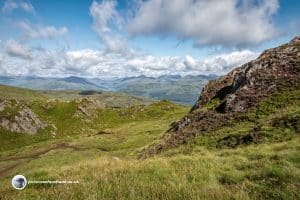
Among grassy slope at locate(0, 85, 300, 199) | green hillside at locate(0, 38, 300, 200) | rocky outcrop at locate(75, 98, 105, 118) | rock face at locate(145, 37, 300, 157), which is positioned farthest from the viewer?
rocky outcrop at locate(75, 98, 105, 118)

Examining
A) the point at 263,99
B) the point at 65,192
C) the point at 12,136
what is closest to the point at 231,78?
the point at 263,99

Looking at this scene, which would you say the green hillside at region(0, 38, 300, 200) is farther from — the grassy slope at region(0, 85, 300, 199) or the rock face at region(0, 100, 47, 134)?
the rock face at region(0, 100, 47, 134)

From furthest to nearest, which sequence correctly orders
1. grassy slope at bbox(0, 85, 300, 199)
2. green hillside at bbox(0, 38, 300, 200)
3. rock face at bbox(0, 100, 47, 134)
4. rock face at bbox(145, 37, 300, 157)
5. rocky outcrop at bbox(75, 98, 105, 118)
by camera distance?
rocky outcrop at bbox(75, 98, 105, 118), rock face at bbox(0, 100, 47, 134), rock face at bbox(145, 37, 300, 157), green hillside at bbox(0, 38, 300, 200), grassy slope at bbox(0, 85, 300, 199)

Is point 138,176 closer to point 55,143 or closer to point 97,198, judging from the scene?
point 97,198

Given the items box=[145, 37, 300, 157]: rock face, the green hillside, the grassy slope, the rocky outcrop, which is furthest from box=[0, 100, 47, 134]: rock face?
the grassy slope

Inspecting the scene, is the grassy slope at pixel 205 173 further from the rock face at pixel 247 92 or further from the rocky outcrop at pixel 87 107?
the rocky outcrop at pixel 87 107

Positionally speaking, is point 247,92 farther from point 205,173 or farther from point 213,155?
point 205,173

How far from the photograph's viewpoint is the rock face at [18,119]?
8525 centimetres

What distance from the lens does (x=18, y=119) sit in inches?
3433

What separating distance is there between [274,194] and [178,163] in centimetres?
643

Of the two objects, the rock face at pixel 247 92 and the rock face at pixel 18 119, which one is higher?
the rock face at pixel 247 92

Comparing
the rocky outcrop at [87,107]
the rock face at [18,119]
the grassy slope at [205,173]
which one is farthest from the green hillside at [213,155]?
the rocky outcrop at [87,107]

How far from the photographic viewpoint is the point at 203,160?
15469 mm

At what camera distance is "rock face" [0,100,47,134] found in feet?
280
